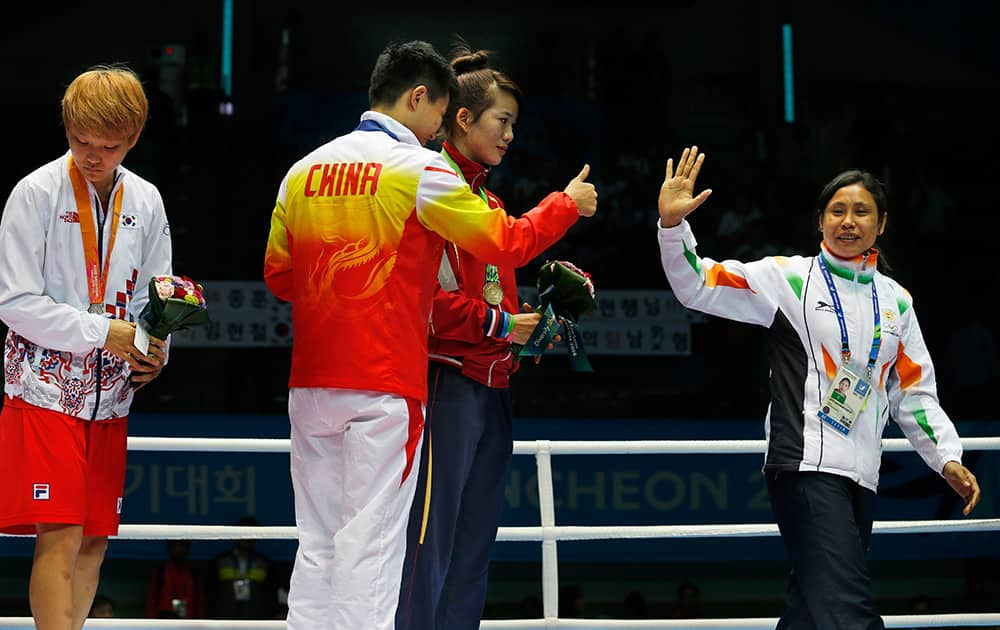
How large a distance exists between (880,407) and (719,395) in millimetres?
6179

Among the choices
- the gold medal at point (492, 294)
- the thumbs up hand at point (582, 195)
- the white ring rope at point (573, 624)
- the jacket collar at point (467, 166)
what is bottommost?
the white ring rope at point (573, 624)

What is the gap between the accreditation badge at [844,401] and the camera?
382 cm

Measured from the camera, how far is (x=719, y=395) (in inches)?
397

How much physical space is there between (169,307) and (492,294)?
0.94 meters

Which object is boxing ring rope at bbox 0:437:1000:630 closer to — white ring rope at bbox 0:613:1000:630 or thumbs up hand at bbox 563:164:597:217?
white ring rope at bbox 0:613:1000:630

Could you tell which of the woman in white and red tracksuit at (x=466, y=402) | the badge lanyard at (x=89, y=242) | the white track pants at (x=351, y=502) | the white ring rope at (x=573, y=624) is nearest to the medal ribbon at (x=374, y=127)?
the woman in white and red tracksuit at (x=466, y=402)

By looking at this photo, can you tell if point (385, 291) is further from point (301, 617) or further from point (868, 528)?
point (868, 528)

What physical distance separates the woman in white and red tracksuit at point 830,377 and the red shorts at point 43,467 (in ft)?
5.93

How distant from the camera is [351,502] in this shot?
3.22 meters

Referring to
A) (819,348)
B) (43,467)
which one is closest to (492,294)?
(819,348)

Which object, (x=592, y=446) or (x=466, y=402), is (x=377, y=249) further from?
(x=592, y=446)

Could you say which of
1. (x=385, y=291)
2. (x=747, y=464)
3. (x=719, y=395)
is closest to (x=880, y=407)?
(x=385, y=291)

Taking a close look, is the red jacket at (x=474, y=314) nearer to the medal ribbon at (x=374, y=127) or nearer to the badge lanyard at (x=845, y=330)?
the medal ribbon at (x=374, y=127)

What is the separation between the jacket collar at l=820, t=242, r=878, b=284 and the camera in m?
4.02
